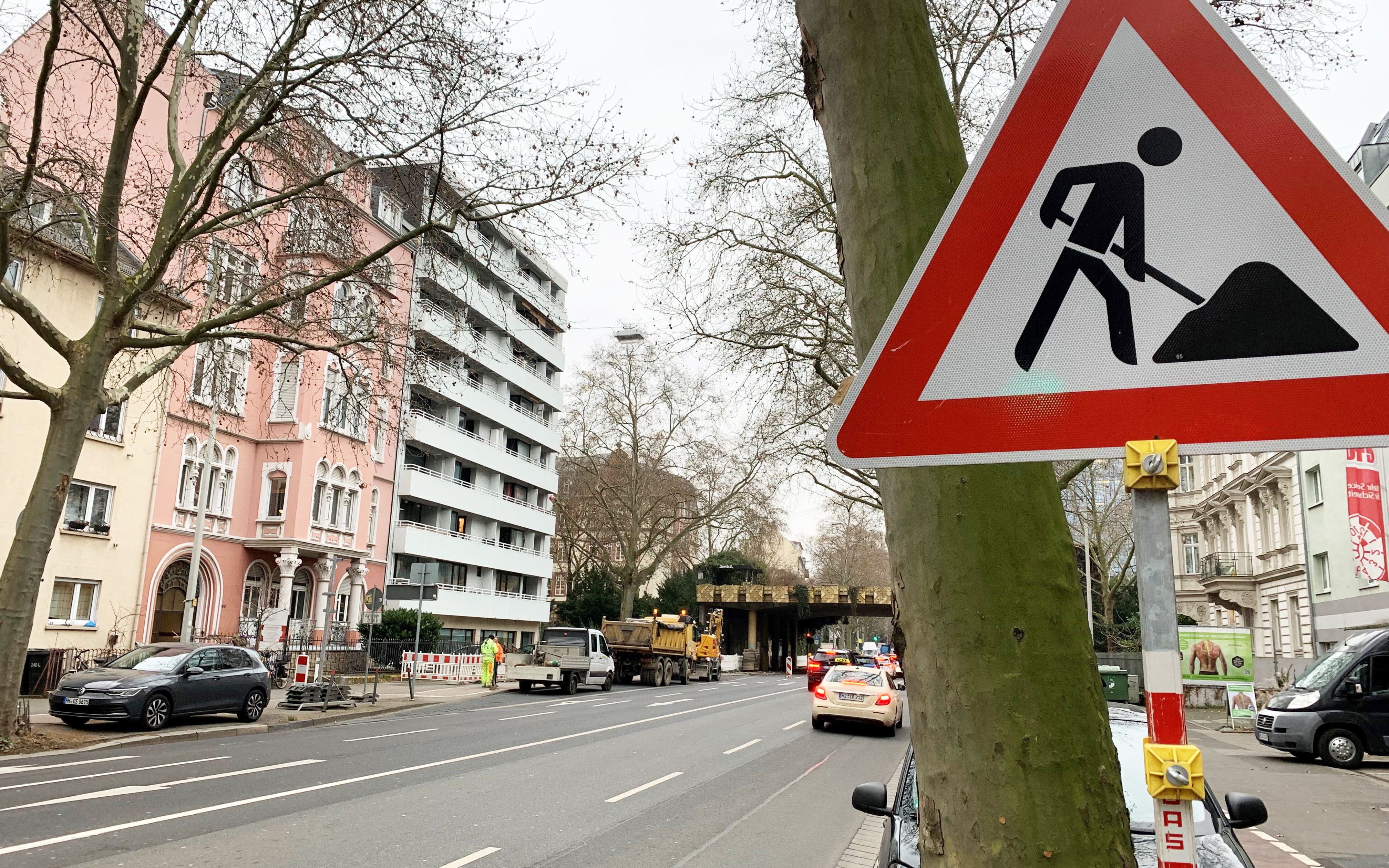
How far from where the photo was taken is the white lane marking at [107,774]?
10.1 metres

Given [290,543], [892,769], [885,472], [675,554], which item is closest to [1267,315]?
[885,472]

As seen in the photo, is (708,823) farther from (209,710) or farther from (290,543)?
(290,543)

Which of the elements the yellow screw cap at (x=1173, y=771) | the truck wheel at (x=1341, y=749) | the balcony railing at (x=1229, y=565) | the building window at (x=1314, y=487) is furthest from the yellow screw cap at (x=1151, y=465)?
the balcony railing at (x=1229, y=565)

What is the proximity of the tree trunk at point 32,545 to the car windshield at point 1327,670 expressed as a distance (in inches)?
849

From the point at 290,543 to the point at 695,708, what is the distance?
1763 cm

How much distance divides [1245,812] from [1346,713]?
48.8 feet

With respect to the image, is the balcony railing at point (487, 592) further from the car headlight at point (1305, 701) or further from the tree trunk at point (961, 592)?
the tree trunk at point (961, 592)

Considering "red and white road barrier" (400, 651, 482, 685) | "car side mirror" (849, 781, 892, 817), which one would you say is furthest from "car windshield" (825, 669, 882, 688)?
"red and white road barrier" (400, 651, 482, 685)

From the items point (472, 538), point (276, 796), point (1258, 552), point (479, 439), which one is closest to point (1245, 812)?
point (276, 796)

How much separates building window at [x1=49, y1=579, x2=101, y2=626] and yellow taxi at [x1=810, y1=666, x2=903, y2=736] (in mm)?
20327

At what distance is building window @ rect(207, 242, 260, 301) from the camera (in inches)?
709

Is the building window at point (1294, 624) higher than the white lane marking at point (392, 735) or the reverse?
higher

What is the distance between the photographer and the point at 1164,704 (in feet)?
4.59

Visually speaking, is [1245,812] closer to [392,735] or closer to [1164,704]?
[1164,704]
